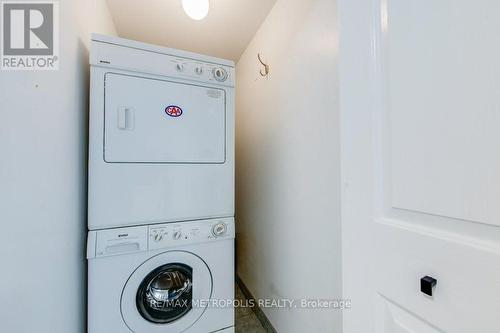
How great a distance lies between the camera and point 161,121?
1.27 metres

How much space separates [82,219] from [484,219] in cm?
153

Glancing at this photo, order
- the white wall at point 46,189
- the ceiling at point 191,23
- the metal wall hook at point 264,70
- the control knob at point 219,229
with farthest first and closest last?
the metal wall hook at point 264,70 < the ceiling at point 191,23 < the control knob at point 219,229 < the white wall at point 46,189

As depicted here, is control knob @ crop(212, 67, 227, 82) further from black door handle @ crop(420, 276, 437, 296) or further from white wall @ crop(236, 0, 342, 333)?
black door handle @ crop(420, 276, 437, 296)

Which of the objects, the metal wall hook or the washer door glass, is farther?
the metal wall hook

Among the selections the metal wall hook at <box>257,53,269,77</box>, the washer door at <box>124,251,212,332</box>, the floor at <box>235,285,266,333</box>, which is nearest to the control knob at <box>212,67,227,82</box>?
the metal wall hook at <box>257,53,269,77</box>

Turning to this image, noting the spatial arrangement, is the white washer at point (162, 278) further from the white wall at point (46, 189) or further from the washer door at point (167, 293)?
the white wall at point (46, 189)

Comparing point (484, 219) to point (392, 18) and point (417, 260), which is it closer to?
point (417, 260)

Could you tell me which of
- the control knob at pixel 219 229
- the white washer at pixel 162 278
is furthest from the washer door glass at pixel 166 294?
the control knob at pixel 219 229

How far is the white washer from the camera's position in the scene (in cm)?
112

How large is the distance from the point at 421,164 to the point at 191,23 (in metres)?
2.01

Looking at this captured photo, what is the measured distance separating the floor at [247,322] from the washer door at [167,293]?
0.58 m

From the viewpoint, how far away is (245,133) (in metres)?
2.30

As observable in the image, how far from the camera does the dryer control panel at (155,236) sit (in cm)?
112

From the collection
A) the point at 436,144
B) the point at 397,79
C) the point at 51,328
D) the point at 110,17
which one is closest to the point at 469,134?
the point at 436,144
